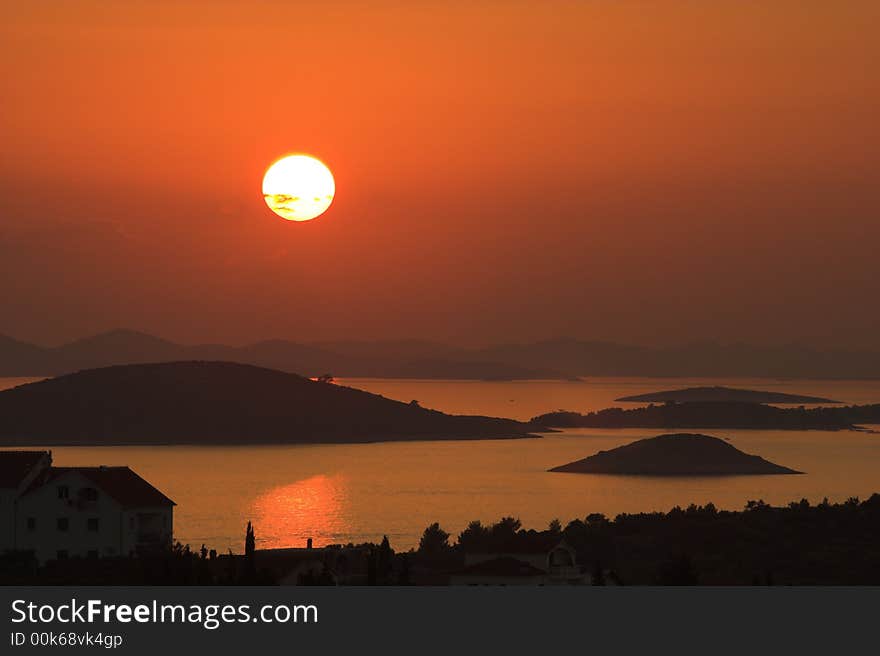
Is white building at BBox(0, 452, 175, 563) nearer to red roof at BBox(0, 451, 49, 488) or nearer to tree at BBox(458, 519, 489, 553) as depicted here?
red roof at BBox(0, 451, 49, 488)

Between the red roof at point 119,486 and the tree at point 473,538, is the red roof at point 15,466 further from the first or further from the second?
the tree at point 473,538

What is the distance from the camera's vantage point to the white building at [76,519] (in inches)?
2172

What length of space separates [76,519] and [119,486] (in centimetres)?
190

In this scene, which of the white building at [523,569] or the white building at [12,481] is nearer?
the white building at [523,569]

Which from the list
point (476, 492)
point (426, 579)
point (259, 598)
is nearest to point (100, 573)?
point (426, 579)

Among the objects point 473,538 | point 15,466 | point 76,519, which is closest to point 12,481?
point 15,466

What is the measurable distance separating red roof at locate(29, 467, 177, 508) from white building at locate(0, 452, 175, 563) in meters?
0.04

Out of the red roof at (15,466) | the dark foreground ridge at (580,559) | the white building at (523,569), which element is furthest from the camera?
the red roof at (15,466)

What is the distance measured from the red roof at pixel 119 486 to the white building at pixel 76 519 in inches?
1.7

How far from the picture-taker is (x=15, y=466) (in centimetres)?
5716

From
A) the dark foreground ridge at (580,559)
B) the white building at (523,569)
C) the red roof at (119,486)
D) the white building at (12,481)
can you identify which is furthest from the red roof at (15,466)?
the white building at (523,569)

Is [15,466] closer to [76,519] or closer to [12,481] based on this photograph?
[12,481]

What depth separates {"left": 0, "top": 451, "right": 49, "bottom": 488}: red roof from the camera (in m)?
55.9

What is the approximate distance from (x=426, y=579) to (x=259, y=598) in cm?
2415
